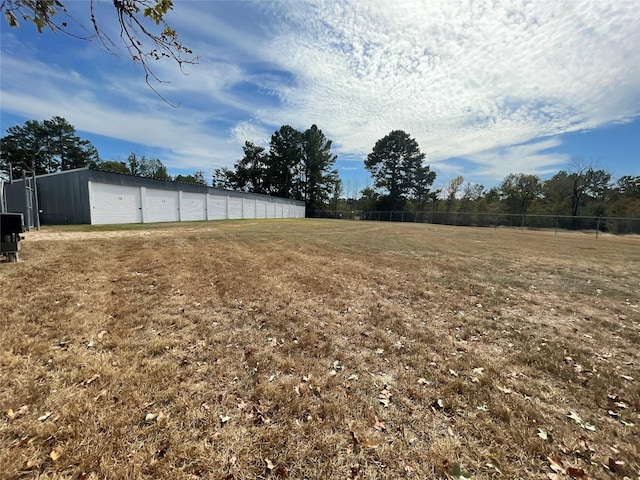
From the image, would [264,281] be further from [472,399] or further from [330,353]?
[472,399]

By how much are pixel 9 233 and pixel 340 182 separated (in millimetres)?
50679

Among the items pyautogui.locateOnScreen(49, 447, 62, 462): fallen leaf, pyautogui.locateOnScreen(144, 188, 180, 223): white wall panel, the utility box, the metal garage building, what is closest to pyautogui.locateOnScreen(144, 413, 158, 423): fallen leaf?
pyautogui.locateOnScreen(49, 447, 62, 462): fallen leaf

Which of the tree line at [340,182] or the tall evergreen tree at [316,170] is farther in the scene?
the tall evergreen tree at [316,170]

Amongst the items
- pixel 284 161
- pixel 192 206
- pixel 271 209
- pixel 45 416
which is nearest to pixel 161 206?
pixel 192 206

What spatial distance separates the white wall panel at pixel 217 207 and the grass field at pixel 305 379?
70.7ft

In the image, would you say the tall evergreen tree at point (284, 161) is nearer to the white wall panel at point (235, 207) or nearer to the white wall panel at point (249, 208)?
the white wall panel at point (249, 208)

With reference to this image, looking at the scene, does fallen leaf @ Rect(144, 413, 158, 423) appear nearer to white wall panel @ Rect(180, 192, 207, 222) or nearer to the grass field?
the grass field

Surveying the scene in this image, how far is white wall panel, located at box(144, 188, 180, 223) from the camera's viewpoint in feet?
66.0

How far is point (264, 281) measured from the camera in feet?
19.1

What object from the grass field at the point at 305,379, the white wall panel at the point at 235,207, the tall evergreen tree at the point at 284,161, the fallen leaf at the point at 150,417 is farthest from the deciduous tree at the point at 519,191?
the fallen leaf at the point at 150,417

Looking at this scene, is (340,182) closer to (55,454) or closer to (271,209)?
(271,209)

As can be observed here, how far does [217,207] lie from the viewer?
89.9 feet

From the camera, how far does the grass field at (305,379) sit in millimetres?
1844

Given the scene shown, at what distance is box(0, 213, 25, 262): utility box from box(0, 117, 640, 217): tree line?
45899 millimetres
